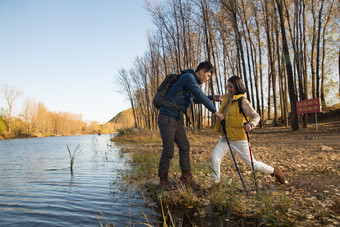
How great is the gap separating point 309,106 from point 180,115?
12735 millimetres

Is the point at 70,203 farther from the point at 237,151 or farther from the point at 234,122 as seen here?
the point at 234,122

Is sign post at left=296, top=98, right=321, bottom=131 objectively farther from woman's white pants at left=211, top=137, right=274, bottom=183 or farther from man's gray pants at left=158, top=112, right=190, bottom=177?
man's gray pants at left=158, top=112, right=190, bottom=177

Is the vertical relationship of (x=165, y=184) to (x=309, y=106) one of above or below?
below

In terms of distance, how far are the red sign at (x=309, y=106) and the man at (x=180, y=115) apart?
40.4 ft

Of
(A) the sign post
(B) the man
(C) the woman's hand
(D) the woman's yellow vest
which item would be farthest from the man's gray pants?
(A) the sign post

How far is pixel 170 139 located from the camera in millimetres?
3705

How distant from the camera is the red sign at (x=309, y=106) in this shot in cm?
1334

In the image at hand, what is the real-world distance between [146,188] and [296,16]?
64.3 ft

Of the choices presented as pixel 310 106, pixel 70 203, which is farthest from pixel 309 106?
pixel 70 203

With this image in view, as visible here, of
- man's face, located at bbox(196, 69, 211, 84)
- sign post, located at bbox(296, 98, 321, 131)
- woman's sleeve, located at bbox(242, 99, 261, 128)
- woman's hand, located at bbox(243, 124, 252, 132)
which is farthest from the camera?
sign post, located at bbox(296, 98, 321, 131)

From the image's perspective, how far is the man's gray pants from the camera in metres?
3.68

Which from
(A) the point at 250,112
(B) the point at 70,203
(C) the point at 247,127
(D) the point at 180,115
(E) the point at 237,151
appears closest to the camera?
(C) the point at 247,127

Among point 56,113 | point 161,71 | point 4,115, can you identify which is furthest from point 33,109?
point 161,71

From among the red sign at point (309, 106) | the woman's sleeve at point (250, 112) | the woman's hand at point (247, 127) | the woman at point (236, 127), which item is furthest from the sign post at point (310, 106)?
the woman's hand at point (247, 127)
